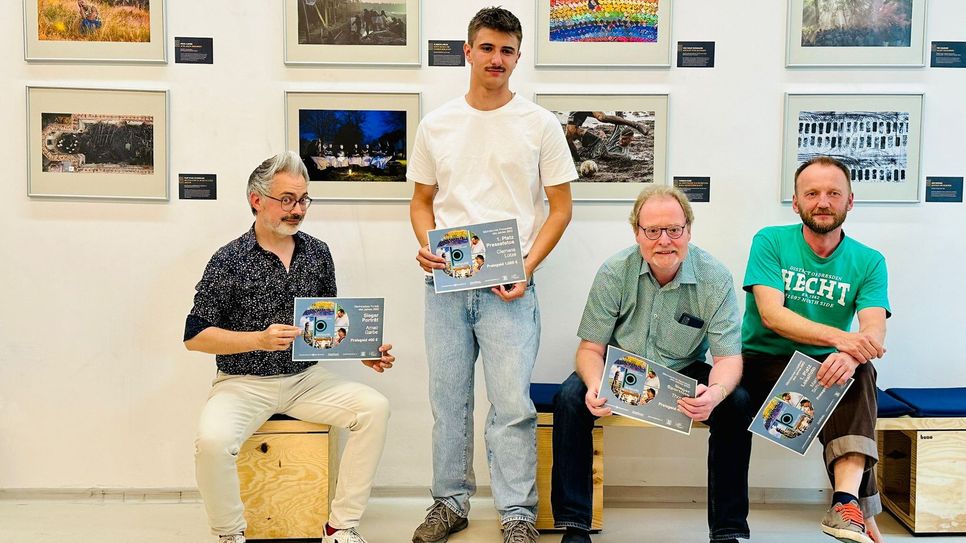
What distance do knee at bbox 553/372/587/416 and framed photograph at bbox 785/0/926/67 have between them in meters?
1.83

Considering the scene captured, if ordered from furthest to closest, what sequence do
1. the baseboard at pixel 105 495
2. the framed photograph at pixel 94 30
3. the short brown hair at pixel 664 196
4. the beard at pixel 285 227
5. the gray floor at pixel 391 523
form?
1. the baseboard at pixel 105 495
2. the framed photograph at pixel 94 30
3. the gray floor at pixel 391 523
4. the beard at pixel 285 227
5. the short brown hair at pixel 664 196

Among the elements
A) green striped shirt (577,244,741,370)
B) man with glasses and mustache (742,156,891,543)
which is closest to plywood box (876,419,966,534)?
man with glasses and mustache (742,156,891,543)

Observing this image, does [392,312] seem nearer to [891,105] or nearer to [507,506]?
[507,506]

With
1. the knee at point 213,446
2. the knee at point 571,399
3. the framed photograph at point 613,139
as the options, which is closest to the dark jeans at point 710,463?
the knee at point 571,399

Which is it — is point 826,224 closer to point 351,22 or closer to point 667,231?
point 667,231

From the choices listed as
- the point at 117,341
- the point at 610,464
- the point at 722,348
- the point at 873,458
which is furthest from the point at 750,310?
the point at 117,341

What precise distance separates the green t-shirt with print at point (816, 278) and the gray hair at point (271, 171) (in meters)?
1.85

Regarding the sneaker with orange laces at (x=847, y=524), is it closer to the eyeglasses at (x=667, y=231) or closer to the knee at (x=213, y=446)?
the eyeglasses at (x=667, y=231)

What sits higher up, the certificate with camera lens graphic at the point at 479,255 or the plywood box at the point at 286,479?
the certificate with camera lens graphic at the point at 479,255

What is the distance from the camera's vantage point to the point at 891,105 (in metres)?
3.76

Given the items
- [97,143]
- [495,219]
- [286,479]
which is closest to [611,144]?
[495,219]

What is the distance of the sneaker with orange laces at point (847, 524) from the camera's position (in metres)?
2.83

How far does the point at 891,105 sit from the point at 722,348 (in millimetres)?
1589

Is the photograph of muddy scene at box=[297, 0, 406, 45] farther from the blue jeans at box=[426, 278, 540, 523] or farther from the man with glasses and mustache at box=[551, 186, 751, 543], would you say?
the man with glasses and mustache at box=[551, 186, 751, 543]
